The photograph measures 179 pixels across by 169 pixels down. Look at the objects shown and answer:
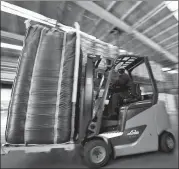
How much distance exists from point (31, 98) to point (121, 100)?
177 cm

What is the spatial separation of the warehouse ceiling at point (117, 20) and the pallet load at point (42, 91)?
5.59ft

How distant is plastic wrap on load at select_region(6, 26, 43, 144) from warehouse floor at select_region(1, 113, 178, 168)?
0.70 metres

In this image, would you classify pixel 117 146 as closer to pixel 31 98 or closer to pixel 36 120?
pixel 36 120

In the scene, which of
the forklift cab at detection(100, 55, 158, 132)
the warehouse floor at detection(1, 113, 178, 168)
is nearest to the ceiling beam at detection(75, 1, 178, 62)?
the forklift cab at detection(100, 55, 158, 132)

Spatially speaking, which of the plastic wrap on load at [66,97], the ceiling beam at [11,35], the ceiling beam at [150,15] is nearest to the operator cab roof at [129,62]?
the plastic wrap on load at [66,97]

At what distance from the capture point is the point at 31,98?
6.00 feet

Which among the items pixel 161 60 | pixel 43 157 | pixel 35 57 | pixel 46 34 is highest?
pixel 161 60

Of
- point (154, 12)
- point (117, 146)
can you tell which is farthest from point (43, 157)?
point (154, 12)

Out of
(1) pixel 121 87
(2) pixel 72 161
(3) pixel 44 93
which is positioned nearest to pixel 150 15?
(1) pixel 121 87

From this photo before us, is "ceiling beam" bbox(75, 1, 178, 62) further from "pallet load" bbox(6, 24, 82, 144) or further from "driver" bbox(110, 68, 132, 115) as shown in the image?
"driver" bbox(110, 68, 132, 115)

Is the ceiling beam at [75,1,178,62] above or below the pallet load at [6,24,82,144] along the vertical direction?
above

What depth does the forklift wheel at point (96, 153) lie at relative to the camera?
2006mm

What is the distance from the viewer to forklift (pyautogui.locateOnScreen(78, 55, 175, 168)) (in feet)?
6.90

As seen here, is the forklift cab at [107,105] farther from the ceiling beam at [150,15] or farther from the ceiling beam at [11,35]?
the ceiling beam at [11,35]
